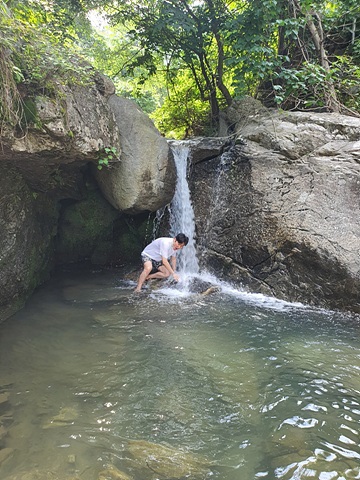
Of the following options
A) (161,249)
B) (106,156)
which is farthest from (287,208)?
(106,156)

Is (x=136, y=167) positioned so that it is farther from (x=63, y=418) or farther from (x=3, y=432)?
(x=3, y=432)

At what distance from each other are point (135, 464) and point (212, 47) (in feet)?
37.3

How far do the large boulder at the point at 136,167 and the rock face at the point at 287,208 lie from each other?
95 cm

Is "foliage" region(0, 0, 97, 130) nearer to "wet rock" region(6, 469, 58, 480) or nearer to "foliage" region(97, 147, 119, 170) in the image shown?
"foliage" region(97, 147, 119, 170)

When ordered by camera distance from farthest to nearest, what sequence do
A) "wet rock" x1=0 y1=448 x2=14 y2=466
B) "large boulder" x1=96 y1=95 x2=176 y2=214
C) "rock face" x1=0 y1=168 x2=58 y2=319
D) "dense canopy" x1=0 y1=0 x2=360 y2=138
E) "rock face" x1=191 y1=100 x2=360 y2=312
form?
"dense canopy" x1=0 y1=0 x2=360 y2=138 → "large boulder" x1=96 y1=95 x2=176 y2=214 → "rock face" x1=191 y1=100 x2=360 y2=312 → "rock face" x1=0 y1=168 x2=58 y2=319 → "wet rock" x1=0 y1=448 x2=14 y2=466

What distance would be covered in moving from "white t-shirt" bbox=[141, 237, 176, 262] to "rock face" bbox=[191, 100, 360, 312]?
54.5 inches

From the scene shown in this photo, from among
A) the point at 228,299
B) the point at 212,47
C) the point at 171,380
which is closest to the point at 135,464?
the point at 171,380

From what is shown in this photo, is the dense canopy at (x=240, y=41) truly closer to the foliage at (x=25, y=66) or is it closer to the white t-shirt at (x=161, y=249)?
the foliage at (x=25, y=66)

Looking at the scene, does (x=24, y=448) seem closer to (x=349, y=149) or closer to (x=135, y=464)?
(x=135, y=464)

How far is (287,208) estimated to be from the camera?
6613mm

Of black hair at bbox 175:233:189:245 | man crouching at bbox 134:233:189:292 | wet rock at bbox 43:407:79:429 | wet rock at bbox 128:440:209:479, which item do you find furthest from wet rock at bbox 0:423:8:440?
black hair at bbox 175:233:189:245

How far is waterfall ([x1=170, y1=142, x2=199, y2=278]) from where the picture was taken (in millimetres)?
8117

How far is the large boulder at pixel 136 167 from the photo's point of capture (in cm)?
729

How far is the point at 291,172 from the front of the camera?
690 cm
